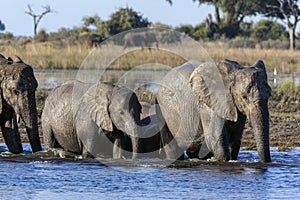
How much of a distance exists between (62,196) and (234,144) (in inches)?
116

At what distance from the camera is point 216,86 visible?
39.8 feet

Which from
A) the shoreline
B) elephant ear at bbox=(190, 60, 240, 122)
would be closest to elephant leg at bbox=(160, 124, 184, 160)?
elephant ear at bbox=(190, 60, 240, 122)

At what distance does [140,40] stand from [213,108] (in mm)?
29549

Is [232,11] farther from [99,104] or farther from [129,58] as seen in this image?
[99,104]

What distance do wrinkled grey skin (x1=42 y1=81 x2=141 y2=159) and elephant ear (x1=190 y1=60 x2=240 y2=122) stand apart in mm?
851

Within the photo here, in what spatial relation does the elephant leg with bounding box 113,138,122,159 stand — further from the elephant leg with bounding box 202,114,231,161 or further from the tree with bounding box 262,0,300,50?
the tree with bounding box 262,0,300,50

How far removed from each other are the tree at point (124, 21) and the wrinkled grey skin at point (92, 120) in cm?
3967

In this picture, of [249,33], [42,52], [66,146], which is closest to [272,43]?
[249,33]

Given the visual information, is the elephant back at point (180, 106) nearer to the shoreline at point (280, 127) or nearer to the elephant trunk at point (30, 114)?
the elephant trunk at point (30, 114)

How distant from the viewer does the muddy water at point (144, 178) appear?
1051 cm

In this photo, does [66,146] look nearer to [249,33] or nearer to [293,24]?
[293,24]

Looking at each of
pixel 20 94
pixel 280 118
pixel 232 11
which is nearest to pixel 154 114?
pixel 20 94

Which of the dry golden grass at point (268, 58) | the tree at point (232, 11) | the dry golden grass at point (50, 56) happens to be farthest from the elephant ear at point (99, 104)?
the tree at point (232, 11)

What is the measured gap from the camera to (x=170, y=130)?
13.0 metres
